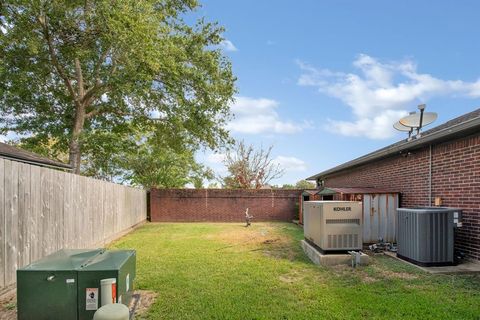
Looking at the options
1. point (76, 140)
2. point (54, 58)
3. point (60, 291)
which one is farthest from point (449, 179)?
point (54, 58)

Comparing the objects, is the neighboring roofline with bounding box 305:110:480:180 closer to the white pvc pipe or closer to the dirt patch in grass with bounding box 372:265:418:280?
the dirt patch in grass with bounding box 372:265:418:280

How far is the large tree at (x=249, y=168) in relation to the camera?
23.9 metres

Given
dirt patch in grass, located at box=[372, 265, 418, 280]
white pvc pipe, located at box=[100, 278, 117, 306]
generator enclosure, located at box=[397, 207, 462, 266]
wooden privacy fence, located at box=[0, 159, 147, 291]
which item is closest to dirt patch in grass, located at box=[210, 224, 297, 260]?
dirt patch in grass, located at box=[372, 265, 418, 280]

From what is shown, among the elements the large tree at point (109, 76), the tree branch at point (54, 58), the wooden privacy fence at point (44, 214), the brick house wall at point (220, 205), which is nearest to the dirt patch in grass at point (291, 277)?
the wooden privacy fence at point (44, 214)

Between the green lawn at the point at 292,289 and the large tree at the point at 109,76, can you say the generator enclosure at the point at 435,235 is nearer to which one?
the green lawn at the point at 292,289

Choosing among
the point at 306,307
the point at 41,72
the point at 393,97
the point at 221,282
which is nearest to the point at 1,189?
the point at 221,282

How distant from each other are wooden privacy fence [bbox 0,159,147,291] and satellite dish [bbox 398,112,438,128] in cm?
833

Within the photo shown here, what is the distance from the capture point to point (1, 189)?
4.16m

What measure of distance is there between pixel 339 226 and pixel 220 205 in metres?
10.5

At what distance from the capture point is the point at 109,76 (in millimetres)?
11820

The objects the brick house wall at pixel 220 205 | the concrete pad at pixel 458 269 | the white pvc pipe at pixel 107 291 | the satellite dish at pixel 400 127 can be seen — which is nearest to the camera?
the white pvc pipe at pixel 107 291

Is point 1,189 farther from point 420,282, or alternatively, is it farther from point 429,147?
point 429,147

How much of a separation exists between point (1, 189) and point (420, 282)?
599 cm

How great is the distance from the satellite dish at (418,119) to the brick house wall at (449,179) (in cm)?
96
